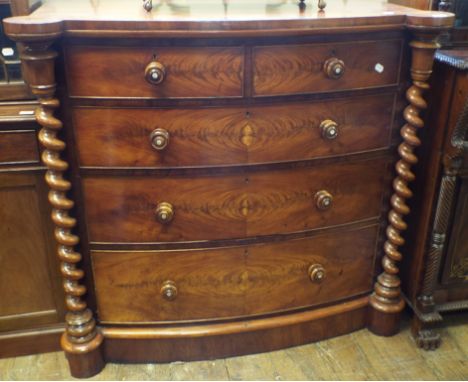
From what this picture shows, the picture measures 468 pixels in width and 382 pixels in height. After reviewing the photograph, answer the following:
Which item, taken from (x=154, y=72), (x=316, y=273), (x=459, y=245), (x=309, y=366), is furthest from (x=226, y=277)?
(x=459, y=245)

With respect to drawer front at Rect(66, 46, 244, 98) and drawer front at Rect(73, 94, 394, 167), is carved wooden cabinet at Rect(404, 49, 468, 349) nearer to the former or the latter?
drawer front at Rect(73, 94, 394, 167)

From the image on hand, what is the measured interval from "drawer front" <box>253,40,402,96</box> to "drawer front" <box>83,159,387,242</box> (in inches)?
9.2

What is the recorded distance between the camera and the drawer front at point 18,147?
133 centimetres

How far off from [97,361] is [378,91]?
1150mm

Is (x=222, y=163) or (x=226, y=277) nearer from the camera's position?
(x=222, y=163)

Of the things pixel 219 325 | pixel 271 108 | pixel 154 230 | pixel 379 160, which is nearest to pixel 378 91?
pixel 379 160

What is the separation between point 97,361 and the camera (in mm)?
1535

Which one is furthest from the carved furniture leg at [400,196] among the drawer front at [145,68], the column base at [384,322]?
the drawer front at [145,68]

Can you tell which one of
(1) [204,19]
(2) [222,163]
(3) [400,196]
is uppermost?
(1) [204,19]

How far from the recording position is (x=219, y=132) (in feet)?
4.34

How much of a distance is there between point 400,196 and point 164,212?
71 centimetres

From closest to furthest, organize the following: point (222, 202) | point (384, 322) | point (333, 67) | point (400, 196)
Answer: point (333, 67) < point (222, 202) < point (400, 196) < point (384, 322)

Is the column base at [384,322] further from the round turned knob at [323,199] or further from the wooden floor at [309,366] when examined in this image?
the round turned knob at [323,199]

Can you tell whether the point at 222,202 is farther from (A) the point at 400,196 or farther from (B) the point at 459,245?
(B) the point at 459,245
